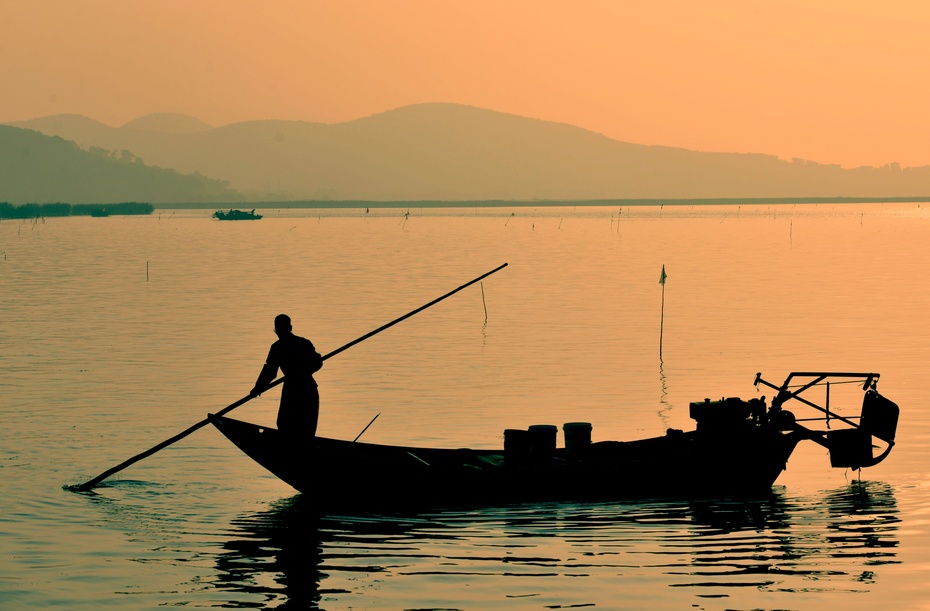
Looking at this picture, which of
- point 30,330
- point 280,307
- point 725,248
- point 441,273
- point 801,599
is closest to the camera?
point 801,599

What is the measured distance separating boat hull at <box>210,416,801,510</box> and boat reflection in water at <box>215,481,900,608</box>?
0.26 m

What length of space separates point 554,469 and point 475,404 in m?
8.11

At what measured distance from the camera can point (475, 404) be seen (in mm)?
23047

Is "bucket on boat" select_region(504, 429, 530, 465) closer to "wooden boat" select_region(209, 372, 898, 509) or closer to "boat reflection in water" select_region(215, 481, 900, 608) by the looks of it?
"wooden boat" select_region(209, 372, 898, 509)

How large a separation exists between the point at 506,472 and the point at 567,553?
230 centimetres

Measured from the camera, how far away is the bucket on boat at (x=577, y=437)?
15.9 metres

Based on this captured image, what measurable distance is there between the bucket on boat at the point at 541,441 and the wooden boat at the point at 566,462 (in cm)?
1

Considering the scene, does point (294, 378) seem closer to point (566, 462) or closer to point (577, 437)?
point (566, 462)

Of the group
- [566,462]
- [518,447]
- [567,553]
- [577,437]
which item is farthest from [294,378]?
[567,553]

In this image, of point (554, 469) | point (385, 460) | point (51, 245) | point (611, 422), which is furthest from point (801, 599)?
point (51, 245)

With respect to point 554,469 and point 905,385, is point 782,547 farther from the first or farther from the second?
point 905,385

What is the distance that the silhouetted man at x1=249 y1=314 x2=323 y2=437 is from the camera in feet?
48.1

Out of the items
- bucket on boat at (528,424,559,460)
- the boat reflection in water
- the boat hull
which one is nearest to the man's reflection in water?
the boat reflection in water

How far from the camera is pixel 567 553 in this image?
41.8 feet
